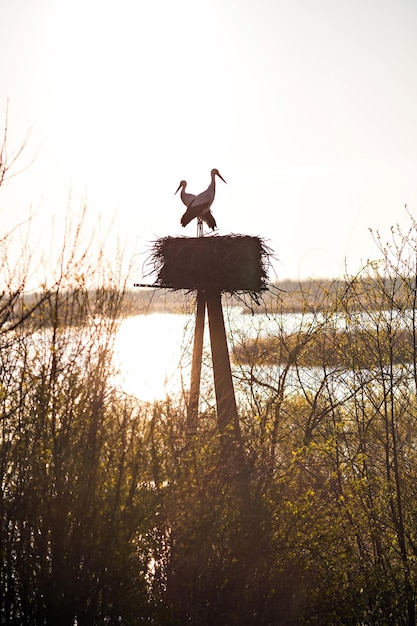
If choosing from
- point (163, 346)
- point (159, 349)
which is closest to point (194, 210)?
point (163, 346)

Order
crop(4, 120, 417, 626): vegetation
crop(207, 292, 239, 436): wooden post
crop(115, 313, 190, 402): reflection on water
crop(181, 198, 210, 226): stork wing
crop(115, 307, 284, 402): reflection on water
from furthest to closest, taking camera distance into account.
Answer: crop(181, 198, 210, 226): stork wing
crop(207, 292, 239, 436): wooden post
crop(115, 307, 284, 402): reflection on water
crop(115, 313, 190, 402): reflection on water
crop(4, 120, 417, 626): vegetation

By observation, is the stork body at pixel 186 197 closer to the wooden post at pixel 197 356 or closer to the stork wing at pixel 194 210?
the stork wing at pixel 194 210

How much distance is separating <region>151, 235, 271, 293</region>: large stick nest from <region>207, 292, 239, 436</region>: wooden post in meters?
0.23

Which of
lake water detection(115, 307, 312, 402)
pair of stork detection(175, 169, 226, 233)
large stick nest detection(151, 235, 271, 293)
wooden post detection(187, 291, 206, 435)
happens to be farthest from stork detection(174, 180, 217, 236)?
lake water detection(115, 307, 312, 402)

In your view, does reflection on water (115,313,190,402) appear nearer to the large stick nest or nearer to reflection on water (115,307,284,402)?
reflection on water (115,307,284,402)

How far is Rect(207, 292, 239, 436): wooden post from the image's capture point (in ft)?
26.7

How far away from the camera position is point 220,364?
827 cm

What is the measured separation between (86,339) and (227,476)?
2065mm

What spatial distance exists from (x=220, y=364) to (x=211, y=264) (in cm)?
116

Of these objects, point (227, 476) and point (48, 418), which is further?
point (227, 476)

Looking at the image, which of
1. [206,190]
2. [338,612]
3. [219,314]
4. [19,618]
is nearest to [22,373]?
[19,618]

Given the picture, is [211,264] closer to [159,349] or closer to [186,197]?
[186,197]

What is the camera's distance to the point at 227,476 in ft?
23.1

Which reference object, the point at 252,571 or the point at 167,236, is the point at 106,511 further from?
the point at 167,236
